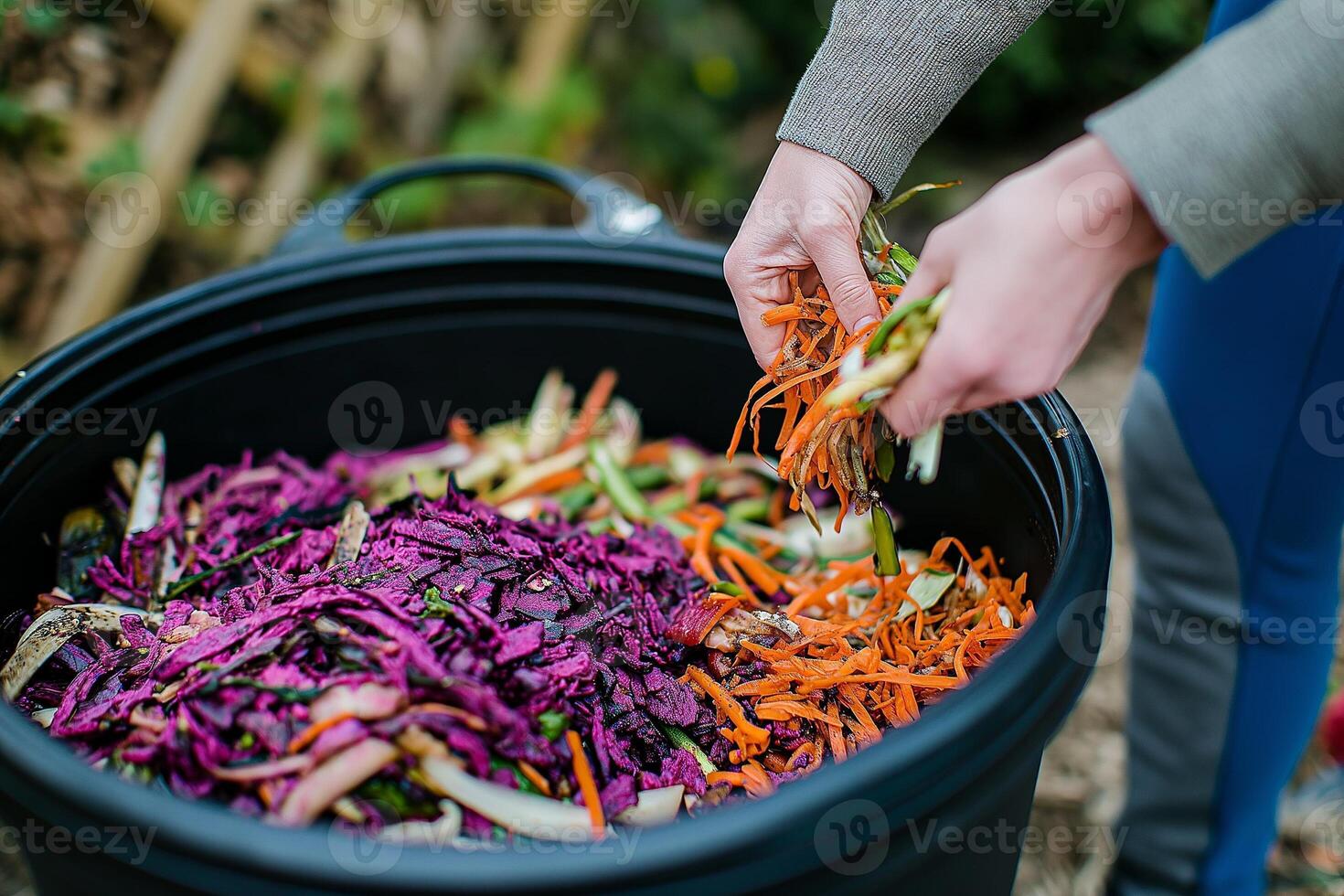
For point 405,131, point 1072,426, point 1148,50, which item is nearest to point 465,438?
point 1072,426

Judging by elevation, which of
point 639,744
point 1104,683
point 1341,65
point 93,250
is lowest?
point 639,744

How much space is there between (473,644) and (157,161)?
243cm

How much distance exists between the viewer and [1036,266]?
0.81 metres

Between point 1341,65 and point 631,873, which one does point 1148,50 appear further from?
point 631,873

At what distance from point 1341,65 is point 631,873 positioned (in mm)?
832

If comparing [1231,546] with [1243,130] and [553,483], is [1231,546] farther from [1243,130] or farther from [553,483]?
[553,483]

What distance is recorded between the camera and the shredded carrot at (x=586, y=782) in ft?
3.34

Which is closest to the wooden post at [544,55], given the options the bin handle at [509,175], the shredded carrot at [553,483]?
the bin handle at [509,175]

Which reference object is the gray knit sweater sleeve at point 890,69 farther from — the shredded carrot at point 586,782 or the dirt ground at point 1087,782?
the dirt ground at point 1087,782

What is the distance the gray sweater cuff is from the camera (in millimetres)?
795

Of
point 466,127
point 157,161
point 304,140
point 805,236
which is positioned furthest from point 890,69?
point 466,127

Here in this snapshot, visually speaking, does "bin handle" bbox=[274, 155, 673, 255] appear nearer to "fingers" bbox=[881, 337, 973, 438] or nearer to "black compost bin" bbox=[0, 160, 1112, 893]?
"black compost bin" bbox=[0, 160, 1112, 893]

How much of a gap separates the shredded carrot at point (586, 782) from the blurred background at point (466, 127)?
1.32 metres

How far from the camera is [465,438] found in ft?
6.43
